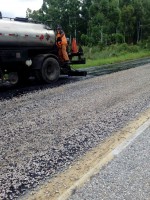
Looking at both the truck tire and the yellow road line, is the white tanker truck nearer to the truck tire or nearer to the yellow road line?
the truck tire

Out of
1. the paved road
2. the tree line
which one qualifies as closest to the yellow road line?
the paved road

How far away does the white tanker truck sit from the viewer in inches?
439

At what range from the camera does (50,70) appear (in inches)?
507

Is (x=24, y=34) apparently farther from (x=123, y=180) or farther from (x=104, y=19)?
(x=104, y=19)

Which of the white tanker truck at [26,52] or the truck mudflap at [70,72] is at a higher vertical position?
the white tanker truck at [26,52]

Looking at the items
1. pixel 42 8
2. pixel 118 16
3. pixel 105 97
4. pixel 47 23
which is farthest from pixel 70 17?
pixel 105 97

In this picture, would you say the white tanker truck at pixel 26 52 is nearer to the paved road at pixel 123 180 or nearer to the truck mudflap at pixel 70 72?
the truck mudflap at pixel 70 72

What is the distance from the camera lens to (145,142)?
5.20 metres

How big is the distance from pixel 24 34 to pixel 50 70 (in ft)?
6.29

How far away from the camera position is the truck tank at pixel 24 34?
431 inches

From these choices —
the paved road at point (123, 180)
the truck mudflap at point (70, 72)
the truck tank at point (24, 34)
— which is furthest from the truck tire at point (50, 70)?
the paved road at point (123, 180)

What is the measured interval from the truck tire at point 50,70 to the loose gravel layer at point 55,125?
166 cm

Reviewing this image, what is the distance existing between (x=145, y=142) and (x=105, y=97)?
3.93 meters

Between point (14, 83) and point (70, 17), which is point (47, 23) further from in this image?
point (70, 17)
